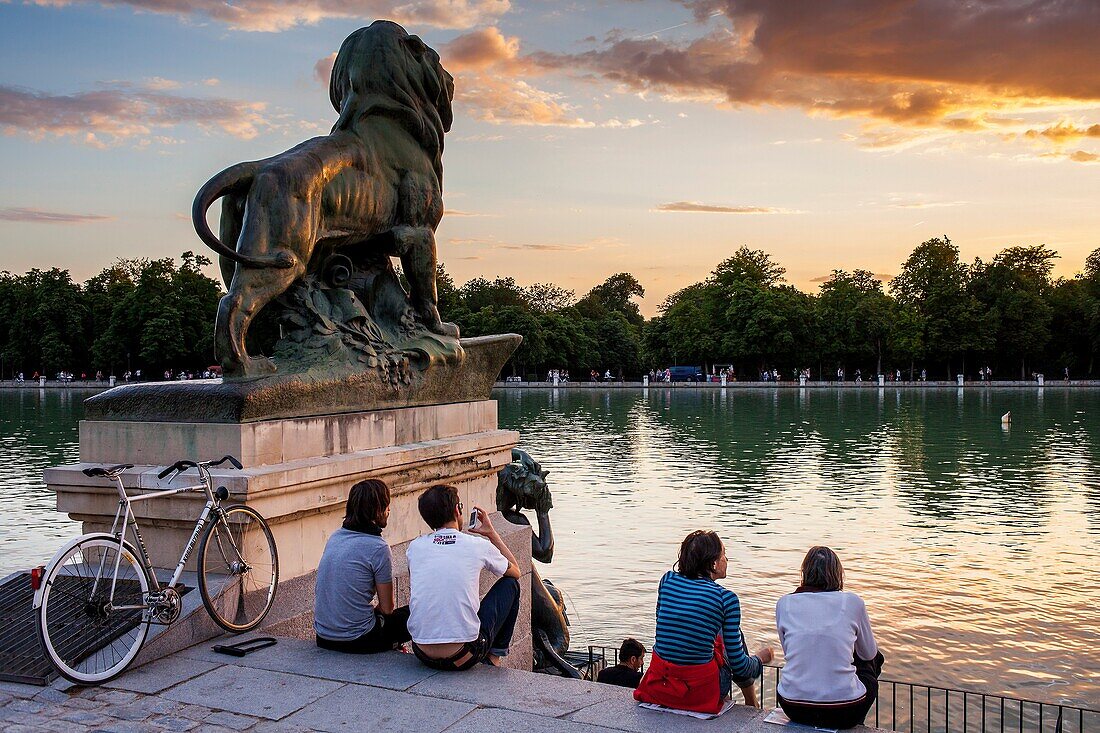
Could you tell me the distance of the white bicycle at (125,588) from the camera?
14.5 ft

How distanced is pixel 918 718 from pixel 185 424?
6618mm

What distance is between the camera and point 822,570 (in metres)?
4.36

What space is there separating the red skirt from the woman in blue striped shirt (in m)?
0.05

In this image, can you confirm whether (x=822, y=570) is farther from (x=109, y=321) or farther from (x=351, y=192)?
(x=109, y=321)

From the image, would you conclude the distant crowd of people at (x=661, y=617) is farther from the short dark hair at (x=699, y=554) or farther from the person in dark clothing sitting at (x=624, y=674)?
the person in dark clothing sitting at (x=624, y=674)

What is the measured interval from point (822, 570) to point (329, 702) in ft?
7.23

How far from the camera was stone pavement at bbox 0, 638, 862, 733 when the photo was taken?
13.1 ft

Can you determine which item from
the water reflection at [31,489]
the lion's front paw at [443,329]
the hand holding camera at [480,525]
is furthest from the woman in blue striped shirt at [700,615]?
the water reflection at [31,489]

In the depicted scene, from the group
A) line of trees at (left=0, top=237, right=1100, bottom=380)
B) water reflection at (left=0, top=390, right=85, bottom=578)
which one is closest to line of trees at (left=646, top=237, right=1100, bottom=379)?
line of trees at (left=0, top=237, right=1100, bottom=380)

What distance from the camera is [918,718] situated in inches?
339

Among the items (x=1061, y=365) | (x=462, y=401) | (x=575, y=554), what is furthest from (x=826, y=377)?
(x=462, y=401)

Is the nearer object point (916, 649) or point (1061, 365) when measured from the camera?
point (916, 649)

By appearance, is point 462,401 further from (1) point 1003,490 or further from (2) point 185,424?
(1) point 1003,490

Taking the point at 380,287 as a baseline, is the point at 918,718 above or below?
below
